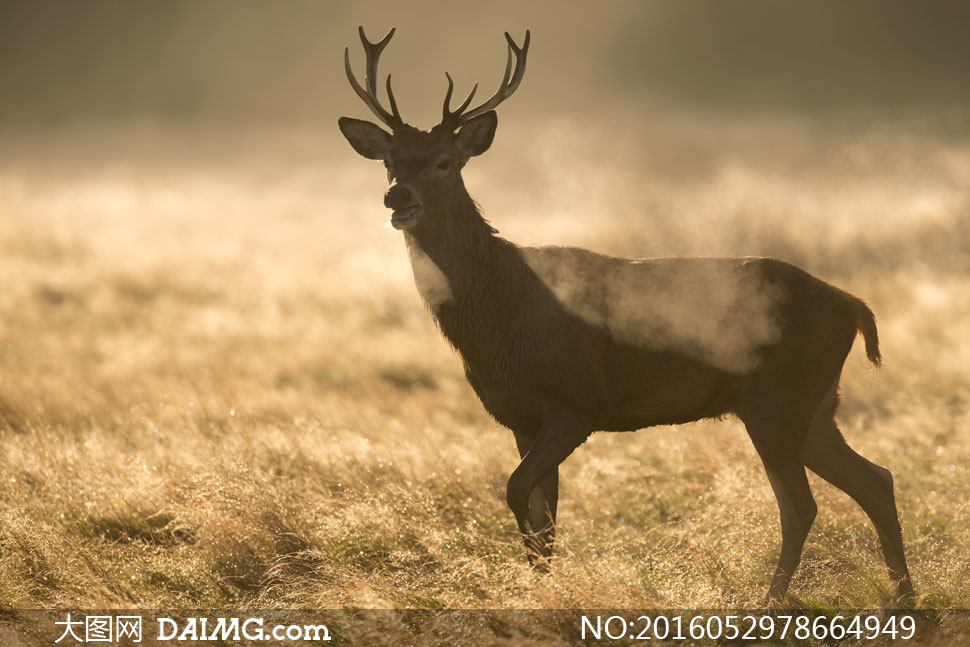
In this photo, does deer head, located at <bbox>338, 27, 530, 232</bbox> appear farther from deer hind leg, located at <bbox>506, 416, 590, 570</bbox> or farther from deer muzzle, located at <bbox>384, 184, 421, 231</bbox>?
deer hind leg, located at <bbox>506, 416, 590, 570</bbox>

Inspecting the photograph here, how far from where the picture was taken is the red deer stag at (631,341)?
6.78m

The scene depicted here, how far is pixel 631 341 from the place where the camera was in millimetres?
6949

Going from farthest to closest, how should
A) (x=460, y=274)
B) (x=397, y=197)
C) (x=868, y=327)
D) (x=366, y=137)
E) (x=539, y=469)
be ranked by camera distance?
(x=366, y=137)
(x=868, y=327)
(x=460, y=274)
(x=397, y=197)
(x=539, y=469)

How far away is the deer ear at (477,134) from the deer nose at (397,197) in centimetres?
73

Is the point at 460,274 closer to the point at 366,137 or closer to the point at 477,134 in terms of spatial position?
the point at 477,134

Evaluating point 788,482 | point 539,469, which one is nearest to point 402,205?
point 539,469

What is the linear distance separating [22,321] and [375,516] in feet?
56.6

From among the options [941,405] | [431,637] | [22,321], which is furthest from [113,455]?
[22,321]

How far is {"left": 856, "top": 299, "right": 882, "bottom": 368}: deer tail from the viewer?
23.6 ft

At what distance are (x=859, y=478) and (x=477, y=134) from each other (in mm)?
3289

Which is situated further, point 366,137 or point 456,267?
point 366,137

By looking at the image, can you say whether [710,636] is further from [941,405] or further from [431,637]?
[941,405]

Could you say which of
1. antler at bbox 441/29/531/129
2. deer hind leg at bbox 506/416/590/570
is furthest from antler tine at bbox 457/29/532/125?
deer hind leg at bbox 506/416/590/570

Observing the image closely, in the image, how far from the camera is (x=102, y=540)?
7.80 metres
